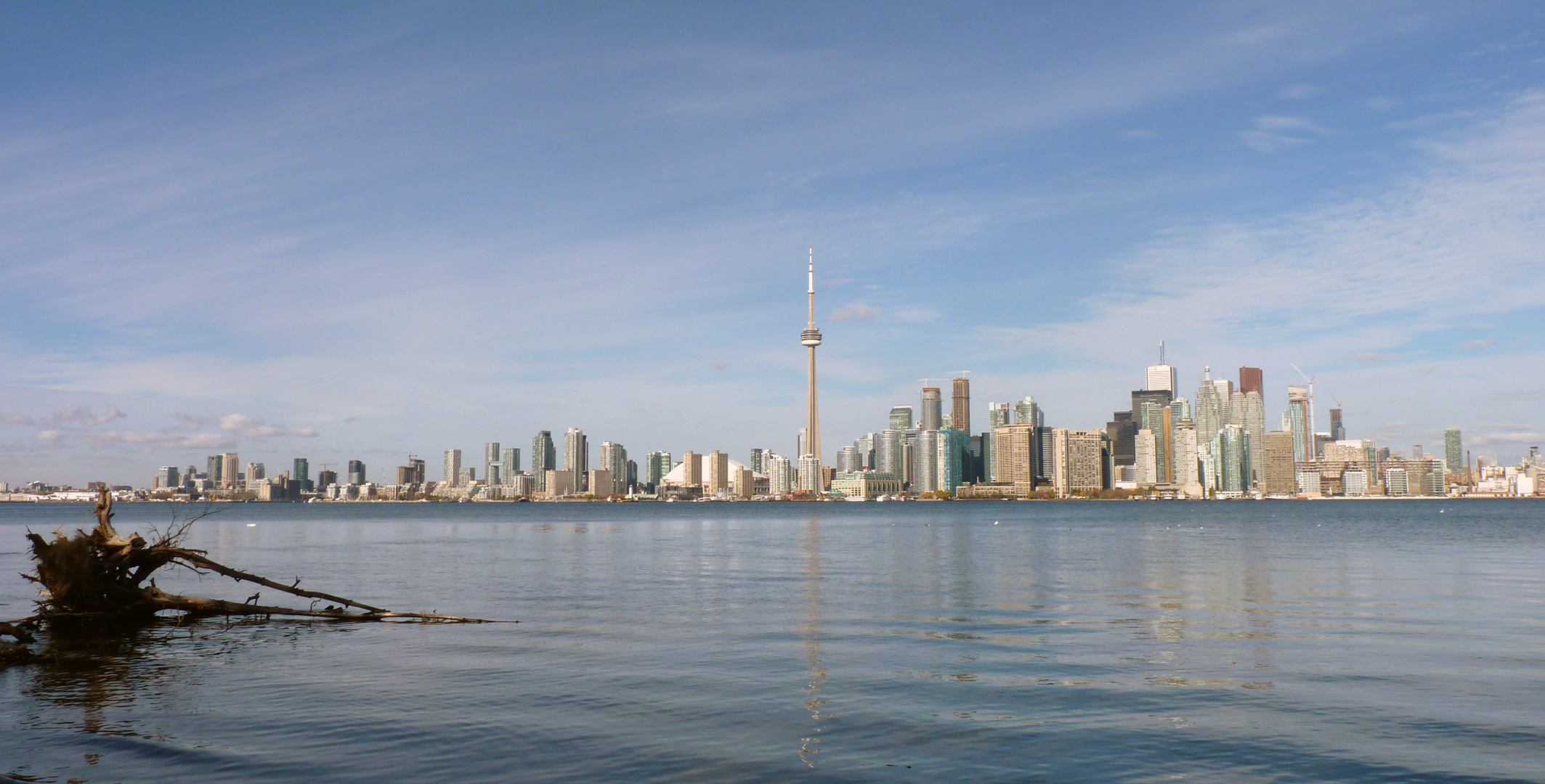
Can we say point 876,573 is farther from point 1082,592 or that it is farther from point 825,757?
point 825,757

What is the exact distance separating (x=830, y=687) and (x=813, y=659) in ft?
14.4

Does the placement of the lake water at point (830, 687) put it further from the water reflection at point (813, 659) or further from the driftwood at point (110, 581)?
the driftwood at point (110, 581)

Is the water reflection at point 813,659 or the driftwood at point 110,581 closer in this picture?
the water reflection at point 813,659

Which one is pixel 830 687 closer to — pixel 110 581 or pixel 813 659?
pixel 813 659

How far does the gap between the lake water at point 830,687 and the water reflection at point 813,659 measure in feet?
0.42

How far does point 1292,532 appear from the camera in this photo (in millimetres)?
131500

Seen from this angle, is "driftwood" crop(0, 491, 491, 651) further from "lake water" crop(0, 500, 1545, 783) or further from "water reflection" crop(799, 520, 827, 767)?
"water reflection" crop(799, 520, 827, 767)

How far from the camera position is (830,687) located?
81.3 ft

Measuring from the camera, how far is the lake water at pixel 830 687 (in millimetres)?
18125

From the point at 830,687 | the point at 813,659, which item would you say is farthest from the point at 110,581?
the point at 830,687

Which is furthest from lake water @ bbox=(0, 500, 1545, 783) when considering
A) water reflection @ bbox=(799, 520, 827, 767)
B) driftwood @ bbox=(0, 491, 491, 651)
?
driftwood @ bbox=(0, 491, 491, 651)

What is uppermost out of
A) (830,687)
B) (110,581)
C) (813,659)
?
(110,581)

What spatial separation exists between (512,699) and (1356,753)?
59.0 ft

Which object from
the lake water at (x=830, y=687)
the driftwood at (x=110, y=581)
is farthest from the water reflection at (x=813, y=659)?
the driftwood at (x=110, y=581)
